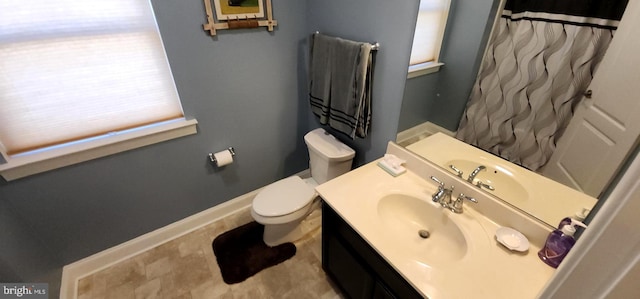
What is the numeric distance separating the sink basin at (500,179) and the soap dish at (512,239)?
14 centimetres

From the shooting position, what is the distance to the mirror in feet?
3.43

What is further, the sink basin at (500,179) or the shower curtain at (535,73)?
the sink basin at (500,179)

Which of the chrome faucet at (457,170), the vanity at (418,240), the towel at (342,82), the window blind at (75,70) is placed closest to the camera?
the vanity at (418,240)

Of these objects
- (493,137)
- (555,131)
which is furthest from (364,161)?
(555,131)

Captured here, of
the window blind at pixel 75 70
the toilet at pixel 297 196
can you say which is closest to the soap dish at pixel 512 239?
the toilet at pixel 297 196

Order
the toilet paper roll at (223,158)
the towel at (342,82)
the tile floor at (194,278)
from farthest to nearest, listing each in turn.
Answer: the toilet paper roll at (223,158), the tile floor at (194,278), the towel at (342,82)

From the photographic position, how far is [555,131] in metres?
0.93

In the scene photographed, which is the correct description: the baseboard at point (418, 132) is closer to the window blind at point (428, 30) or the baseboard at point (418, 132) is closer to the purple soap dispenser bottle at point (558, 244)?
the window blind at point (428, 30)

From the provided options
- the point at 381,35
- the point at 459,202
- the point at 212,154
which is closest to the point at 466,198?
the point at 459,202

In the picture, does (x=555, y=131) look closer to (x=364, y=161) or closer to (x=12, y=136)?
(x=364, y=161)

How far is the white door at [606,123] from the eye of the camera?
730mm

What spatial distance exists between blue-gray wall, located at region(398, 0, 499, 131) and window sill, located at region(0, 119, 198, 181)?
4.41 feet

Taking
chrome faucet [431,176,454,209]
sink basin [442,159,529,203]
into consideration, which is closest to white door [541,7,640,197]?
sink basin [442,159,529,203]

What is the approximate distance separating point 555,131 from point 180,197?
210 centimetres
